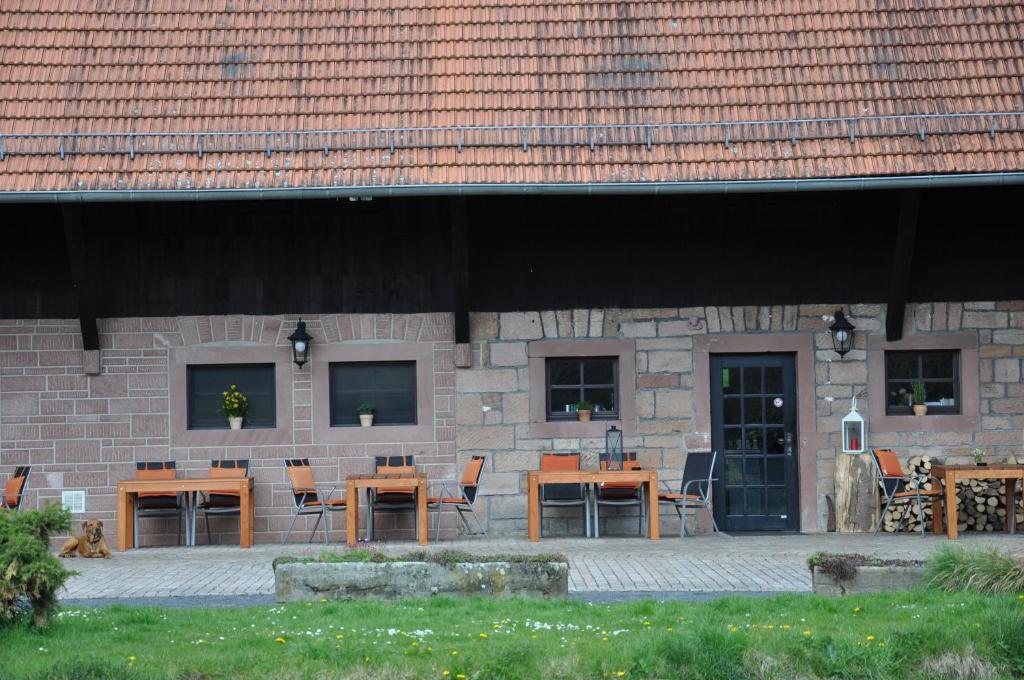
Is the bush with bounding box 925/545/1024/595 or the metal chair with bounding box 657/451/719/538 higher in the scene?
the metal chair with bounding box 657/451/719/538

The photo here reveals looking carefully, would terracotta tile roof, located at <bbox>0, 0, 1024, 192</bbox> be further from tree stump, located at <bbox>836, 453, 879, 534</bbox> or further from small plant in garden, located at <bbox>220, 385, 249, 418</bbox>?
tree stump, located at <bbox>836, 453, 879, 534</bbox>

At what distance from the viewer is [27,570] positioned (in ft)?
26.3

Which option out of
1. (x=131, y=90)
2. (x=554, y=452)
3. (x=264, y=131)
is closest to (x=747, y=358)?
(x=554, y=452)

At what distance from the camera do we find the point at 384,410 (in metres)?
15.0

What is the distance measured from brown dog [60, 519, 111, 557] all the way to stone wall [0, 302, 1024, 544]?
4.09 ft

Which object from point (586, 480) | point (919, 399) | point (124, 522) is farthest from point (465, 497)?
point (919, 399)

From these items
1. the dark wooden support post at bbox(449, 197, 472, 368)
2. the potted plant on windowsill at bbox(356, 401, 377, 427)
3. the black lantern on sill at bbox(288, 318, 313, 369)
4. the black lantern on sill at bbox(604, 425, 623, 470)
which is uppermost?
the dark wooden support post at bbox(449, 197, 472, 368)

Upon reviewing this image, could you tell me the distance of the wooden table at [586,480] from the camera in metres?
13.9

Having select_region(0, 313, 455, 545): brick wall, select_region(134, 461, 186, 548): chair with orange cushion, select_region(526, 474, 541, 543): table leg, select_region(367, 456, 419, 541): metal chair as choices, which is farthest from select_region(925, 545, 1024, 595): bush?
select_region(134, 461, 186, 548): chair with orange cushion

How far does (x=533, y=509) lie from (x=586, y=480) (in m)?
0.64

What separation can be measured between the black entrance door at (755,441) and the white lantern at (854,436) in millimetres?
534

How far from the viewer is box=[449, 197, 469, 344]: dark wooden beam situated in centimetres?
1412

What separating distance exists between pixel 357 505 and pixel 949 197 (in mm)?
6893

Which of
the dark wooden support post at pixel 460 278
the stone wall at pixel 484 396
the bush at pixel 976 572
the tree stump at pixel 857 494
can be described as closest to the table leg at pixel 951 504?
the tree stump at pixel 857 494
